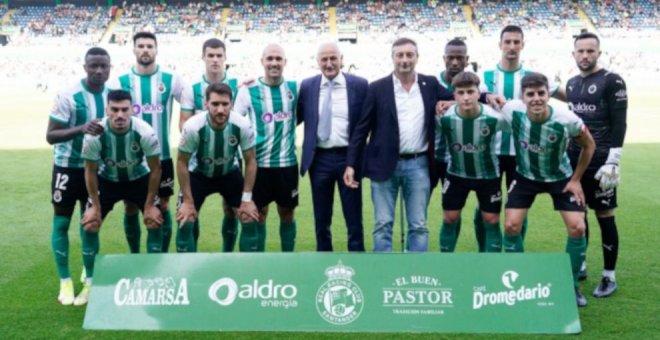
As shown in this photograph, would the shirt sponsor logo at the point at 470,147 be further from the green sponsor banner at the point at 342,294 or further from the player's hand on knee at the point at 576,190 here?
the green sponsor banner at the point at 342,294

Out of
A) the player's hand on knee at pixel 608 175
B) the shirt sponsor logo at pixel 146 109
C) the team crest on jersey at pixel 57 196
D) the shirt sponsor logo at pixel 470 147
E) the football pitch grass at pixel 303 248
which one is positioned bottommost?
the football pitch grass at pixel 303 248

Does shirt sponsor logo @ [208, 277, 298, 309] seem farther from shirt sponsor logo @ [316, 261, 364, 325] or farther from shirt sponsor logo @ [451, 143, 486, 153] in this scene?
shirt sponsor logo @ [451, 143, 486, 153]

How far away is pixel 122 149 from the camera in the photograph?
16.4 feet

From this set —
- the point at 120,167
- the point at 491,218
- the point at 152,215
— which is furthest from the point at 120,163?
the point at 491,218

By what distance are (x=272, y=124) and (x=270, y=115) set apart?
0.07 meters

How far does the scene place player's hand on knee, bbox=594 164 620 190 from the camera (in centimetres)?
498

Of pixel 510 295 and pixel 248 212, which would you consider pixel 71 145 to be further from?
pixel 510 295

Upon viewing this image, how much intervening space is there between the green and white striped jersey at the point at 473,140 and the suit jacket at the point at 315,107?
64 centimetres

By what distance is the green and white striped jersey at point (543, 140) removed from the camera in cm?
476

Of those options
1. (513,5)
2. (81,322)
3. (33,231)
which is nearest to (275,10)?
(513,5)

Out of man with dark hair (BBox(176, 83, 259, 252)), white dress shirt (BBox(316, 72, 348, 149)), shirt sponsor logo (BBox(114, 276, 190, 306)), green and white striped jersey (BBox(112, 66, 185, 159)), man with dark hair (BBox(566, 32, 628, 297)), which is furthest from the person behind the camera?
green and white striped jersey (BBox(112, 66, 185, 159))

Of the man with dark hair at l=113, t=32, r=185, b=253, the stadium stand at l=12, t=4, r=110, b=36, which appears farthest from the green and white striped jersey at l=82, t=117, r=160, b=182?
the stadium stand at l=12, t=4, r=110, b=36

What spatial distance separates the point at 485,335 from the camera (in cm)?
424

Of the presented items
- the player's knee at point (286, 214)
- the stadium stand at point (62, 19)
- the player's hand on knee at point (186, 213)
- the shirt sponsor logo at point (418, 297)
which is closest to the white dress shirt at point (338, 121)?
the player's knee at point (286, 214)
